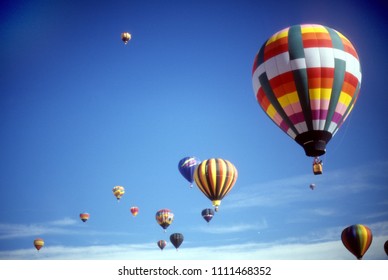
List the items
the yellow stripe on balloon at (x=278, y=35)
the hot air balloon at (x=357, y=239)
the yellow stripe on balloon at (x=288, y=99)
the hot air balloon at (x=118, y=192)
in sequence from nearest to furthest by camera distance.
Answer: the yellow stripe on balloon at (x=288, y=99) < the yellow stripe on balloon at (x=278, y=35) < the hot air balloon at (x=357, y=239) < the hot air balloon at (x=118, y=192)

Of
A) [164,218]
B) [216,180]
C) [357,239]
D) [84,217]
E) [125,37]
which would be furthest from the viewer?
[84,217]

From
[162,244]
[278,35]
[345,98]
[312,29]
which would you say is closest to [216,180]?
[345,98]

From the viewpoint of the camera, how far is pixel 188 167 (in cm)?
3391

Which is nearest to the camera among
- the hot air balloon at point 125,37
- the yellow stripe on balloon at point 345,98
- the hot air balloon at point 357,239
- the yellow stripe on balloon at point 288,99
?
the yellow stripe on balloon at point 288,99

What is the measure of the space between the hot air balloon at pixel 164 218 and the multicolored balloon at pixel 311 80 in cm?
2463

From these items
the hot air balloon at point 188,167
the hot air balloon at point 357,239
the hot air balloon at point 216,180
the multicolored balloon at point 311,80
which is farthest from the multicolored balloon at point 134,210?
the multicolored balloon at point 311,80

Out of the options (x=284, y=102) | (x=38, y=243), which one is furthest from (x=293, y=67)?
(x=38, y=243)

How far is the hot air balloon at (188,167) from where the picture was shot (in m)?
33.6

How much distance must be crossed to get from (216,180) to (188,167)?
26.7 ft

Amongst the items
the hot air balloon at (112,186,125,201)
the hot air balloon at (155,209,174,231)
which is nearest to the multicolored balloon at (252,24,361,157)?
the hot air balloon at (155,209,174,231)

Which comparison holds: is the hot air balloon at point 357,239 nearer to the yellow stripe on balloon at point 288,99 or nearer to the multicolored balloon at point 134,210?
the yellow stripe on balloon at point 288,99

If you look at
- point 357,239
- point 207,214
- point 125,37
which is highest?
point 125,37

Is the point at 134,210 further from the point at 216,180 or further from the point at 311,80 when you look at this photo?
the point at 311,80

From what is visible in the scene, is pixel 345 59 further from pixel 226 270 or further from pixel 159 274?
pixel 159 274
